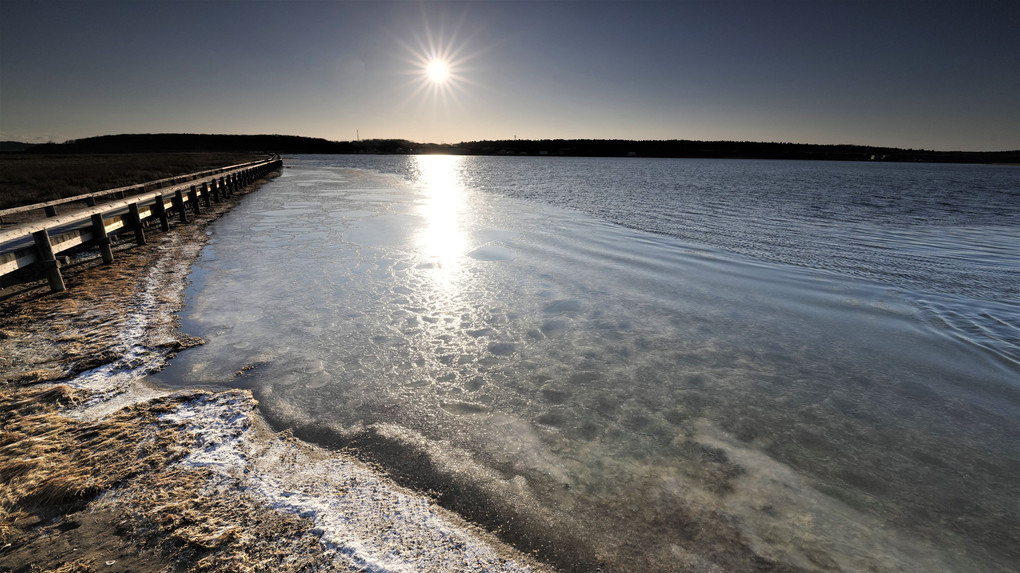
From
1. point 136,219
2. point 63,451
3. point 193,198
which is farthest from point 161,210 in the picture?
point 63,451

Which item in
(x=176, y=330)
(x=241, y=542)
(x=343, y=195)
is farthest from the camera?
A: (x=343, y=195)

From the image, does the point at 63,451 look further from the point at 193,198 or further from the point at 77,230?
the point at 193,198

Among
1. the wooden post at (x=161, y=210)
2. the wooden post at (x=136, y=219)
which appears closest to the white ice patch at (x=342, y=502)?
the wooden post at (x=136, y=219)

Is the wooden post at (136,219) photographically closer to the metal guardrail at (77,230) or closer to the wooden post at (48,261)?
the metal guardrail at (77,230)

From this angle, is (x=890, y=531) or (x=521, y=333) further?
(x=521, y=333)

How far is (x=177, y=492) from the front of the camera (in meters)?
2.85

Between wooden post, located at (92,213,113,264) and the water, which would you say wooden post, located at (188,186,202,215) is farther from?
wooden post, located at (92,213,113,264)

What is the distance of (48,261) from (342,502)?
770 centimetres

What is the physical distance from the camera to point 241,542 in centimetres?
251

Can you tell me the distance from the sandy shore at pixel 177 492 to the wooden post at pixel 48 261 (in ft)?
9.45

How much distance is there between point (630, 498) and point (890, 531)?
5.90ft

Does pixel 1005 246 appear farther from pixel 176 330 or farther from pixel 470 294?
pixel 176 330

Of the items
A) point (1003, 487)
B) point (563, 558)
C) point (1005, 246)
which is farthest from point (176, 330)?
point (1005, 246)

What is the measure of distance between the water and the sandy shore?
1.01ft
